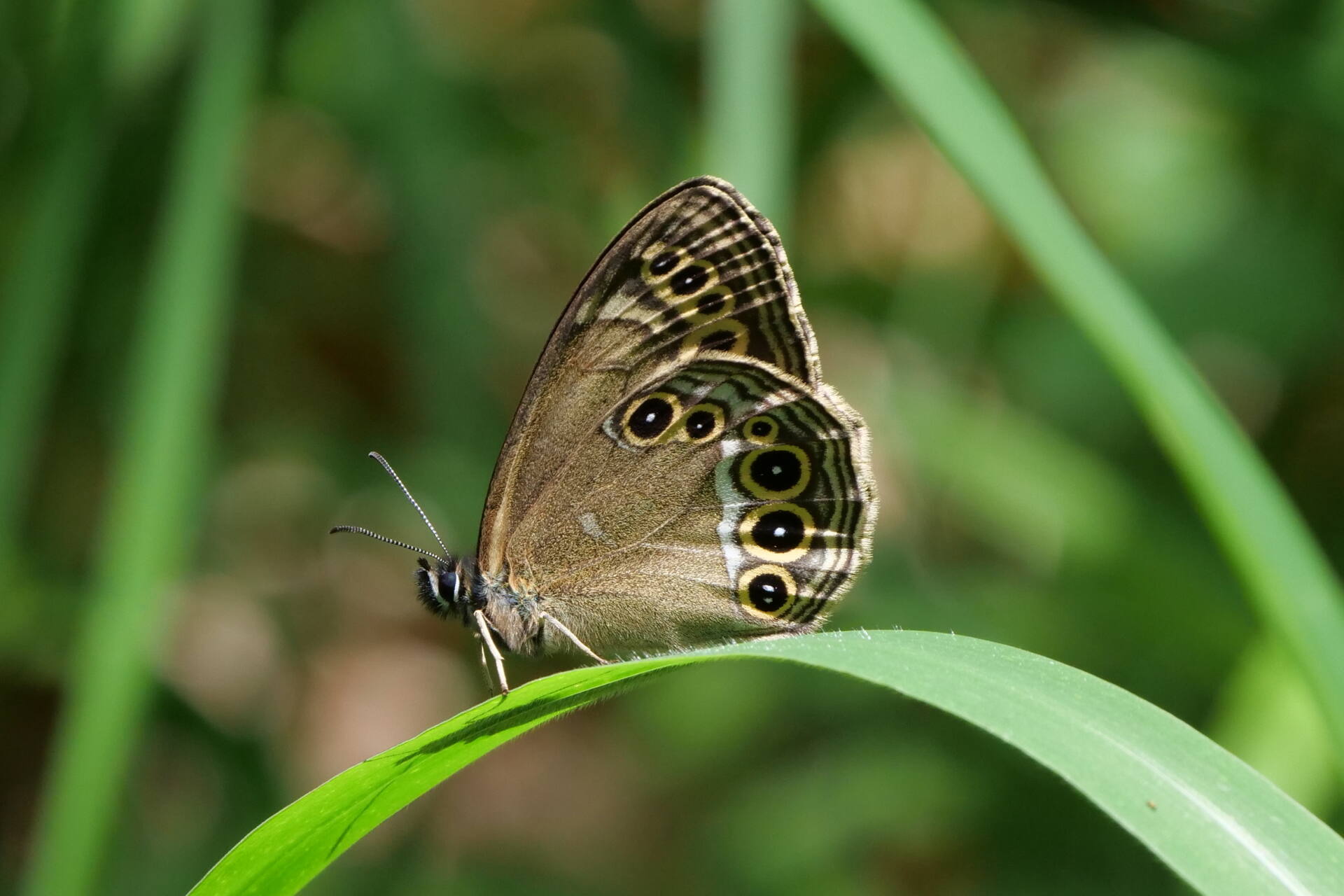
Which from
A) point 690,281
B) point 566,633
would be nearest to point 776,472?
point 690,281

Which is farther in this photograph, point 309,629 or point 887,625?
point 309,629

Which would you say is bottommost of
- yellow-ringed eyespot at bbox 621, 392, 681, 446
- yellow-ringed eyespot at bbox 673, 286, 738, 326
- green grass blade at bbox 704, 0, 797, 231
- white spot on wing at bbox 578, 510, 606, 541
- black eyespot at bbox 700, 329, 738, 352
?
white spot on wing at bbox 578, 510, 606, 541

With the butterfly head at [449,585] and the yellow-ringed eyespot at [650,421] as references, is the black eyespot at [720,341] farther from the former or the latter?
the butterfly head at [449,585]

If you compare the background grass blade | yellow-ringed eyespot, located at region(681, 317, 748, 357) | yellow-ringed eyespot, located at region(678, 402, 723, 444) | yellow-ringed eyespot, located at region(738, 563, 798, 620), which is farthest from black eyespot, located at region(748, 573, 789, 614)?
the background grass blade

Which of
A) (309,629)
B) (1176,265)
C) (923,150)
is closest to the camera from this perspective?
(1176,265)

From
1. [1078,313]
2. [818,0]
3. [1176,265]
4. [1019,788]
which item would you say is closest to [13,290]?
[818,0]

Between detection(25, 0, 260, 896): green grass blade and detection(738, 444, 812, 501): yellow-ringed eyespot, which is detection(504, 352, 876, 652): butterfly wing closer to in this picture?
detection(738, 444, 812, 501): yellow-ringed eyespot

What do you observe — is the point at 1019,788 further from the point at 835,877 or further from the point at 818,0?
the point at 818,0
